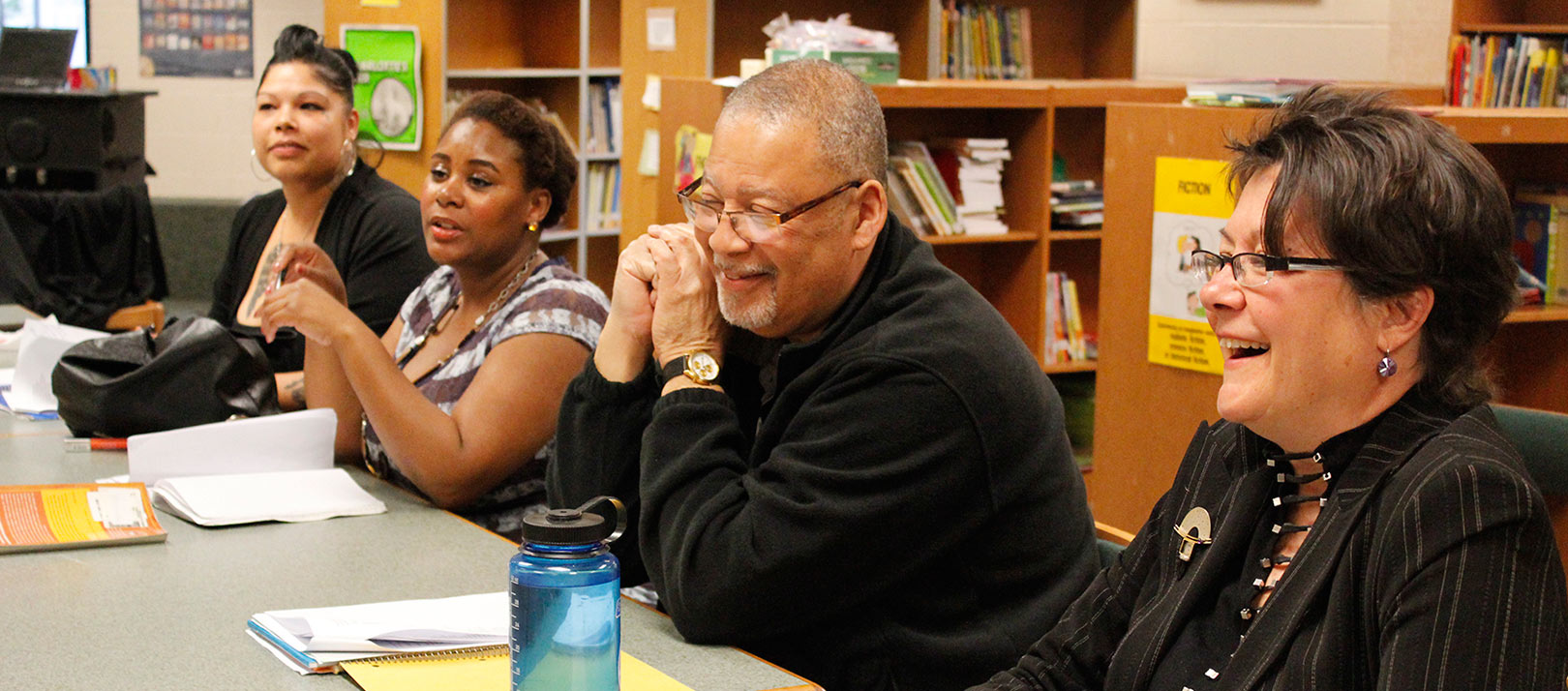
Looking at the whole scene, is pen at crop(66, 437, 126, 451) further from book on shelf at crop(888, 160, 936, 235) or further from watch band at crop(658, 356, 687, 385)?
book on shelf at crop(888, 160, 936, 235)

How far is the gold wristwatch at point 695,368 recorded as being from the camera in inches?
72.5

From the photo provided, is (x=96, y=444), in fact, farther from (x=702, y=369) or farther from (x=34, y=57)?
(x=34, y=57)

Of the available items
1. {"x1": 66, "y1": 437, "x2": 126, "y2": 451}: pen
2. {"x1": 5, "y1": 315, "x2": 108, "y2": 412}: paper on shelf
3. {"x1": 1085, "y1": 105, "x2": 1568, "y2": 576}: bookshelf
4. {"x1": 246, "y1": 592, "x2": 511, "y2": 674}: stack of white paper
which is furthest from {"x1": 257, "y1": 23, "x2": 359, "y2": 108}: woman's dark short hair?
{"x1": 246, "y1": 592, "x2": 511, "y2": 674}: stack of white paper

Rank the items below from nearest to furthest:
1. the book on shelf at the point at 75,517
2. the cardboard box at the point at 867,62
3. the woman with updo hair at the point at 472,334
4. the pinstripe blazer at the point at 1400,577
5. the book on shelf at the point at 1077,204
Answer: the pinstripe blazer at the point at 1400,577
the book on shelf at the point at 75,517
the woman with updo hair at the point at 472,334
the cardboard box at the point at 867,62
the book on shelf at the point at 1077,204

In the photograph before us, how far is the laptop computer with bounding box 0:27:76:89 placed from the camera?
6.16 meters

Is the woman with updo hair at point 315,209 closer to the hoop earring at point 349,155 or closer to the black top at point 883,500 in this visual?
the hoop earring at point 349,155

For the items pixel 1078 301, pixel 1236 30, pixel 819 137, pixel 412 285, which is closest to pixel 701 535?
pixel 819 137

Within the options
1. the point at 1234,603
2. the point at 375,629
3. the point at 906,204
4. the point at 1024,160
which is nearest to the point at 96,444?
the point at 375,629

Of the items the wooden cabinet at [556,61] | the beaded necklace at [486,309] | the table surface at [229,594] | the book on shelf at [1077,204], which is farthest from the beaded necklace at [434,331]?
the wooden cabinet at [556,61]

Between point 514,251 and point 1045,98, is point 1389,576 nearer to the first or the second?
point 514,251

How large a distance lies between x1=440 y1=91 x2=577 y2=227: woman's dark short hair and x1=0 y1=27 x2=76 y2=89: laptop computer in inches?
174

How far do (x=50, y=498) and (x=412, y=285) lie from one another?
42.3 inches

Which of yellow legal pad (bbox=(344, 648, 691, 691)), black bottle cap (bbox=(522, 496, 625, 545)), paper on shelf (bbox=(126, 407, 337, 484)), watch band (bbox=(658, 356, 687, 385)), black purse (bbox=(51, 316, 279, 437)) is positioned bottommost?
yellow legal pad (bbox=(344, 648, 691, 691))

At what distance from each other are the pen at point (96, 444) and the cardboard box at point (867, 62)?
2034 mm
